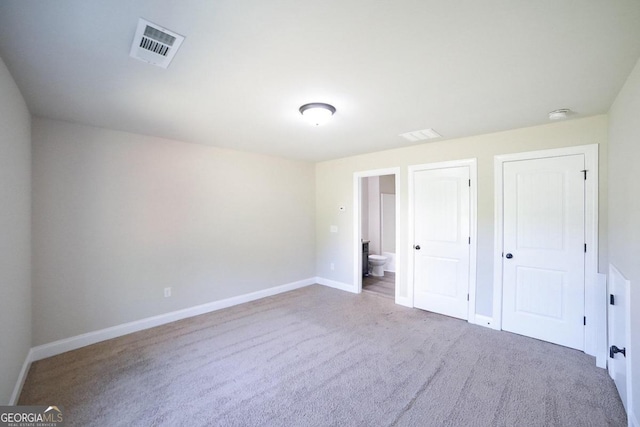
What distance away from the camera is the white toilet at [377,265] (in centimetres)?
609

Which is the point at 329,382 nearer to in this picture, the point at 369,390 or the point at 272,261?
the point at 369,390

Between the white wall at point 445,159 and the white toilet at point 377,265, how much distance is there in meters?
1.22

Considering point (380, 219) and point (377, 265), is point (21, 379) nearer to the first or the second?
point (377, 265)

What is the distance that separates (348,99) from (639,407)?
9.33ft

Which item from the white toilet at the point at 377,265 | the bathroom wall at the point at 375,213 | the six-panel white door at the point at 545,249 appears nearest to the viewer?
the six-panel white door at the point at 545,249

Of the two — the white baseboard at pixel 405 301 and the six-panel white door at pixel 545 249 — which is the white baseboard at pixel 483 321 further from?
the white baseboard at pixel 405 301

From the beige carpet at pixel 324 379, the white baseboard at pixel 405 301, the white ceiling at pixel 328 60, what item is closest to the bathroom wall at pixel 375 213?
the white baseboard at pixel 405 301

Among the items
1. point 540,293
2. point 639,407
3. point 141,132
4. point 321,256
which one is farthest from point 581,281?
point 141,132

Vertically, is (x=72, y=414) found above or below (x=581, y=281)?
below

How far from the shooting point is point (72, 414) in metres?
1.96

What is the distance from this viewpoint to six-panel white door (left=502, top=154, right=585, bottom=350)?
2.92m

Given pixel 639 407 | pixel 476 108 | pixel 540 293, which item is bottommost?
pixel 639 407

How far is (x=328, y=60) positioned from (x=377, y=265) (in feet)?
16.6

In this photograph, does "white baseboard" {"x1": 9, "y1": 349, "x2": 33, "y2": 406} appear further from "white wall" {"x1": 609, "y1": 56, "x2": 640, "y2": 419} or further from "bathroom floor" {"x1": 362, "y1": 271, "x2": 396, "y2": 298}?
"bathroom floor" {"x1": 362, "y1": 271, "x2": 396, "y2": 298}
